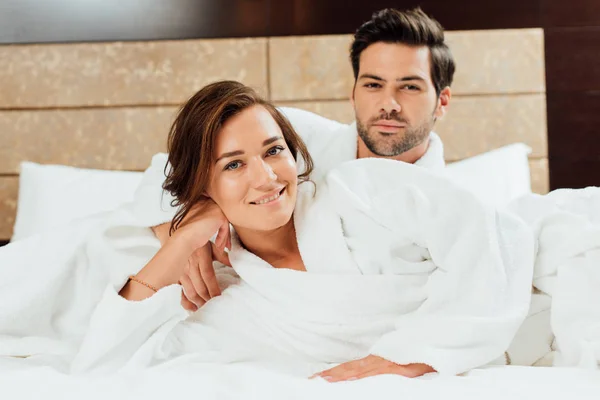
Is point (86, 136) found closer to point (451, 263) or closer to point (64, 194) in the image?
point (64, 194)

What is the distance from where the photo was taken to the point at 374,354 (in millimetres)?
1489

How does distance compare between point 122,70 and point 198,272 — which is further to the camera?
point 122,70

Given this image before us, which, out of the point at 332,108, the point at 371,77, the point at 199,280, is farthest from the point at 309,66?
the point at 199,280

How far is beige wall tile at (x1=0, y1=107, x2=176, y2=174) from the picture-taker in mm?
3018

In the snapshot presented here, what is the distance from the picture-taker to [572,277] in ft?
5.23

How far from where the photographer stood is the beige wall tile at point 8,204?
121 inches

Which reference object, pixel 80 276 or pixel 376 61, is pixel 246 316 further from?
pixel 376 61

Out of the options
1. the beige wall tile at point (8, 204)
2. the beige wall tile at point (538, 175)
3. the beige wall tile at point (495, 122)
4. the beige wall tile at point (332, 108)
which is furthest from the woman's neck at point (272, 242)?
the beige wall tile at point (8, 204)

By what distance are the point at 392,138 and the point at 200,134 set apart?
85 cm

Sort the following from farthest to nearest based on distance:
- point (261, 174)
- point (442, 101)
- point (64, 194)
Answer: point (64, 194), point (442, 101), point (261, 174)

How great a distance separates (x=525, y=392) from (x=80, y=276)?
1.11m

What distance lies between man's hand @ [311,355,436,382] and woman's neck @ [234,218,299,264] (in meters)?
0.36

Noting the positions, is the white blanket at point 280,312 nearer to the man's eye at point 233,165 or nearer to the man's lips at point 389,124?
the man's eye at point 233,165

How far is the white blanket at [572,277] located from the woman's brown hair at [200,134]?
2.37 ft
